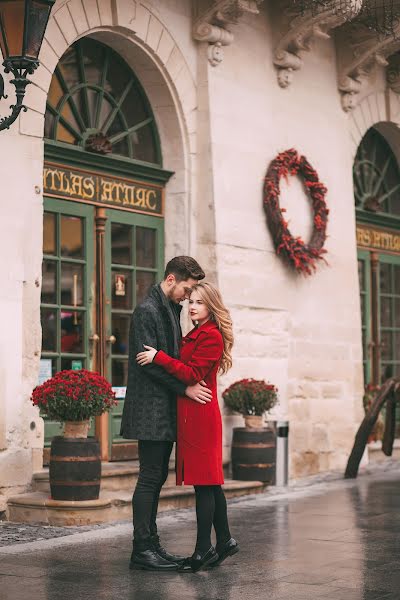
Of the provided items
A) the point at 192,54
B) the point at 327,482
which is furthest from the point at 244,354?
the point at 192,54

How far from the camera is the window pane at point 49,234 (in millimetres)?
10445

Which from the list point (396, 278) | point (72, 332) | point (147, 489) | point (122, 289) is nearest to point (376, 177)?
point (396, 278)

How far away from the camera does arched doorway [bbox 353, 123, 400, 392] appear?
1532cm

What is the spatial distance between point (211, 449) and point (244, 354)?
195 inches

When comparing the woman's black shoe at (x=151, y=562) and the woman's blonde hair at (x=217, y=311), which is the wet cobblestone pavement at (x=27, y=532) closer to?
the woman's black shoe at (x=151, y=562)

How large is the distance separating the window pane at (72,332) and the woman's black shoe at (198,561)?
4007 mm

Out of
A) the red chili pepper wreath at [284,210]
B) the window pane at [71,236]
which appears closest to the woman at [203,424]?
the window pane at [71,236]

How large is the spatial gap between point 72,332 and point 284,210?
2960 mm

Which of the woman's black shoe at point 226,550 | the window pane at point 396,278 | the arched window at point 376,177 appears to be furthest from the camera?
the window pane at point 396,278

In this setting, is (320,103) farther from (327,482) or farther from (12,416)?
(12,416)

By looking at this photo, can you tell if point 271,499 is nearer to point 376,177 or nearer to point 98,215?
point 98,215

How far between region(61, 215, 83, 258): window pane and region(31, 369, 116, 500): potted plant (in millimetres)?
1974

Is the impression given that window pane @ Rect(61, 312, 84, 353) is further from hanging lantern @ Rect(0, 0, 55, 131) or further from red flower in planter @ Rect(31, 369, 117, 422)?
hanging lantern @ Rect(0, 0, 55, 131)

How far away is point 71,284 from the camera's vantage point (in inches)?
428
